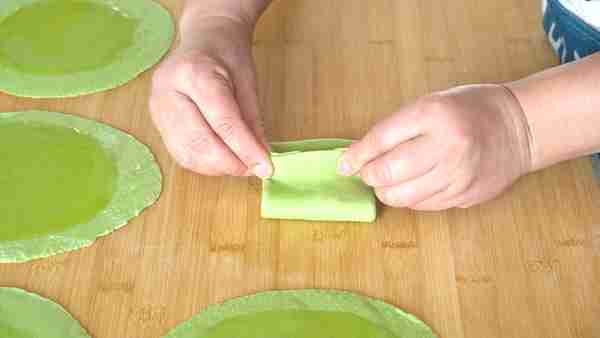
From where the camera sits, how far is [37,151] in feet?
2.82

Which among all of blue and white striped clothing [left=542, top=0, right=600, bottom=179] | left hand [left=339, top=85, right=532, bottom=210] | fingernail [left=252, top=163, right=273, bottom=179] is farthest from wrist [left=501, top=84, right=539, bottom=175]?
fingernail [left=252, top=163, right=273, bottom=179]

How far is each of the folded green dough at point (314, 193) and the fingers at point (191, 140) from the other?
0.04 meters

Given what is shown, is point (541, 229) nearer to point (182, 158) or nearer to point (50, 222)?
point (182, 158)

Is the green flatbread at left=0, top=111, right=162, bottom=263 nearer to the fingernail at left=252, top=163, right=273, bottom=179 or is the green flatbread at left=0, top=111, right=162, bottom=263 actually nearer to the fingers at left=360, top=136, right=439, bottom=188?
the fingernail at left=252, top=163, right=273, bottom=179

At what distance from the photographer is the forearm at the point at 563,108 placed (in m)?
0.78

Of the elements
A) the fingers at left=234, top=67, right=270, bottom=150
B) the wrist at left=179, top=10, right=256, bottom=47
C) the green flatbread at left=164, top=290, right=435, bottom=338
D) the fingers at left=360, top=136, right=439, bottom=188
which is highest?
the fingers at left=360, top=136, right=439, bottom=188

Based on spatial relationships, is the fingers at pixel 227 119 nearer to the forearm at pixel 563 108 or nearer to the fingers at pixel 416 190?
the fingers at pixel 416 190

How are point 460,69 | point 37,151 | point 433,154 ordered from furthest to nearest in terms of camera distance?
point 460,69 < point 37,151 < point 433,154

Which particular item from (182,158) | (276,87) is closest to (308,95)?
(276,87)

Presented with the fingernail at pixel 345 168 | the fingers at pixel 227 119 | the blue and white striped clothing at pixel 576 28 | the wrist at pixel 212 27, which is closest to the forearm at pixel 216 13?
the wrist at pixel 212 27

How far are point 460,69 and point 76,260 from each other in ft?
1.66

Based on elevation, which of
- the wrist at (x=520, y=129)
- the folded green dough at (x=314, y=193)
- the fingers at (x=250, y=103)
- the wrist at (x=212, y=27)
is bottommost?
the folded green dough at (x=314, y=193)

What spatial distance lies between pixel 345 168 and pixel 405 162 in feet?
0.20

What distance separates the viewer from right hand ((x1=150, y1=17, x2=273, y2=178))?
792mm
